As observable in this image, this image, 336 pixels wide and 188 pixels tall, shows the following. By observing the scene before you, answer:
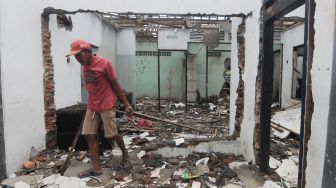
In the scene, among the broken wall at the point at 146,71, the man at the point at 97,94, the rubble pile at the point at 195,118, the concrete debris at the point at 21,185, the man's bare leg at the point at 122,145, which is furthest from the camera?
the broken wall at the point at 146,71

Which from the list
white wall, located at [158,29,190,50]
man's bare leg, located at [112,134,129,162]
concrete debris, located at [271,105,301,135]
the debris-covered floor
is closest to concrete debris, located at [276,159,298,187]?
the debris-covered floor

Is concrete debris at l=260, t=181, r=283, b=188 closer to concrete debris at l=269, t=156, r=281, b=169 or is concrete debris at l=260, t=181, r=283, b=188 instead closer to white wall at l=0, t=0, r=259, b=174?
concrete debris at l=269, t=156, r=281, b=169

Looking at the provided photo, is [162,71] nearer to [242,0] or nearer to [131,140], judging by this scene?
[131,140]

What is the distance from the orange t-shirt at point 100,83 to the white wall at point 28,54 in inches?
37.2

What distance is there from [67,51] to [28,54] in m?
1.38

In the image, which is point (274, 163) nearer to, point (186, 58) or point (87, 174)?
point (87, 174)

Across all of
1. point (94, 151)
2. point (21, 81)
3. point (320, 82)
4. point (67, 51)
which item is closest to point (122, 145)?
point (94, 151)

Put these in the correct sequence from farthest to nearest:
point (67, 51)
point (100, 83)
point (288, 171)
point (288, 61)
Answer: point (288, 61) → point (67, 51) → point (288, 171) → point (100, 83)

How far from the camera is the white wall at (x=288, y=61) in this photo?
8.81 meters

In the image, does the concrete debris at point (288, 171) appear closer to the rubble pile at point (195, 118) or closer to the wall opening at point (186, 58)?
the wall opening at point (186, 58)

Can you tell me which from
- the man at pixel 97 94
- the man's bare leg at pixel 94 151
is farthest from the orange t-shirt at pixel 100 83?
the man's bare leg at pixel 94 151

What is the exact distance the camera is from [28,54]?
406cm

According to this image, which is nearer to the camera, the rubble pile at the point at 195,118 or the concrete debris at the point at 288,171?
the concrete debris at the point at 288,171

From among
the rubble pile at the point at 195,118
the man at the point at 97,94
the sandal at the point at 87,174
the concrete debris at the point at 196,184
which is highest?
the man at the point at 97,94
